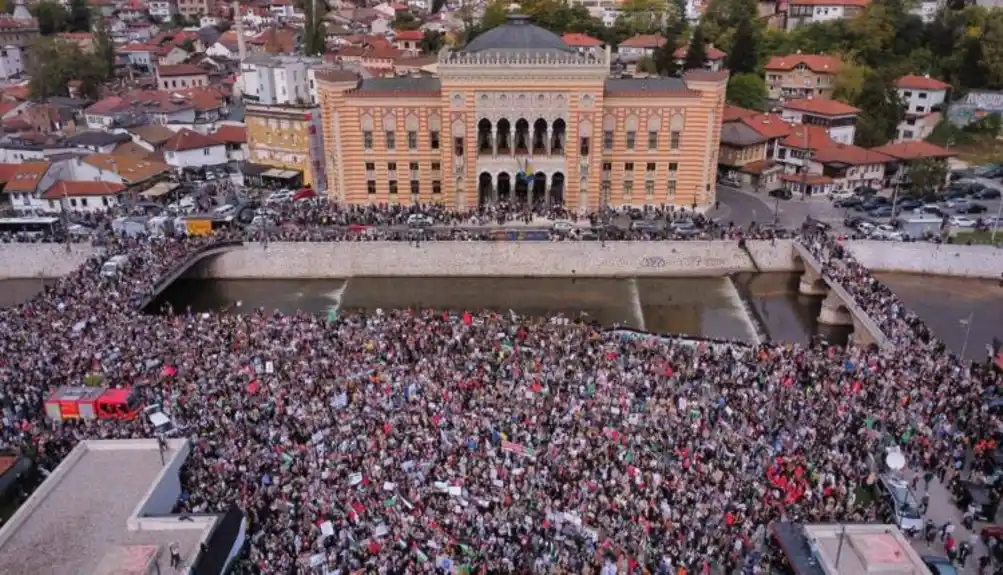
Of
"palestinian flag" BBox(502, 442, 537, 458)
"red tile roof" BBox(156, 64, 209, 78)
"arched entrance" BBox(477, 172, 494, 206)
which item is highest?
"red tile roof" BBox(156, 64, 209, 78)

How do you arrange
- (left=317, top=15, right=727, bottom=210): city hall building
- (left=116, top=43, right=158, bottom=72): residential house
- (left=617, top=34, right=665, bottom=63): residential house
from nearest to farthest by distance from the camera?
(left=317, top=15, right=727, bottom=210): city hall building < (left=617, top=34, right=665, bottom=63): residential house < (left=116, top=43, right=158, bottom=72): residential house

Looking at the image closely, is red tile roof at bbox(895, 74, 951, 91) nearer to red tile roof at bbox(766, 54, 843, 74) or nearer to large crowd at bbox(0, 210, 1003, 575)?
red tile roof at bbox(766, 54, 843, 74)

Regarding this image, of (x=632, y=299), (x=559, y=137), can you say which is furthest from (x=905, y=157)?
(x=632, y=299)

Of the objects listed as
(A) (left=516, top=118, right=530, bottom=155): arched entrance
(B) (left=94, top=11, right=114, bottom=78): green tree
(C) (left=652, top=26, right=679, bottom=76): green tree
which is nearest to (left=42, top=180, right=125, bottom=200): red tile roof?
(A) (left=516, top=118, right=530, bottom=155): arched entrance

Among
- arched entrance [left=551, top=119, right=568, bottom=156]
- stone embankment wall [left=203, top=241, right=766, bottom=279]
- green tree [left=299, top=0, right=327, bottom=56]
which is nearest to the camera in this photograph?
stone embankment wall [left=203, top=241, right=766, bottom=279]

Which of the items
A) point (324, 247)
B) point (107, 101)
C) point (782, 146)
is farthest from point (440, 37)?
point (324, 247)

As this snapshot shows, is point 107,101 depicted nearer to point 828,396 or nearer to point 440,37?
point 440,37

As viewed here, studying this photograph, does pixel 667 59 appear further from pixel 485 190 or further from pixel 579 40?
pixel 485 190

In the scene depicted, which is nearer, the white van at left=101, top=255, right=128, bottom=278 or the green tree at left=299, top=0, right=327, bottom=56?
the white van at left=101, top=255, right=128, bottom=278

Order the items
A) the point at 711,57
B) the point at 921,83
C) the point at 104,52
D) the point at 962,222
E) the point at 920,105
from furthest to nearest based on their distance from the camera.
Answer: the point at 104,52, the point at 711,57, the point at 920,105, the point at 921,83, the point at 962,222
